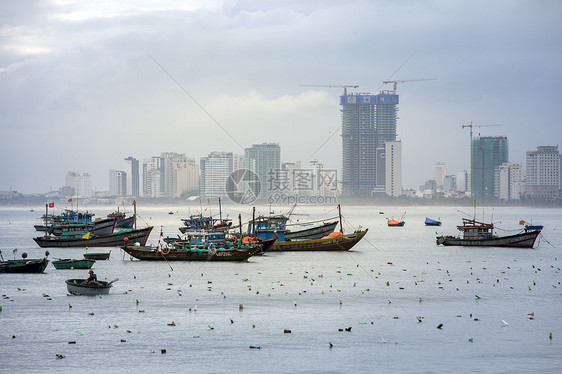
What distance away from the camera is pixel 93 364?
30.0 m

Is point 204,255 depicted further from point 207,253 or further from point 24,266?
point 24,266

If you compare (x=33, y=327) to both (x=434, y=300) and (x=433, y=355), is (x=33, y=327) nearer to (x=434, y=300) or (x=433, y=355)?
(x=433, y=355)

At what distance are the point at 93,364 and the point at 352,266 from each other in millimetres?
40952

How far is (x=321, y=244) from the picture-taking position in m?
84.8

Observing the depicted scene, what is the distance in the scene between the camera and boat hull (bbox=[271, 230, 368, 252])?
8382cm

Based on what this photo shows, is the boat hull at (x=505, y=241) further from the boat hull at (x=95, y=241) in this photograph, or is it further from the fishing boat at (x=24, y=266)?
the fishing boat at (x=24, y=266)

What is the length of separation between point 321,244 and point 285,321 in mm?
46197

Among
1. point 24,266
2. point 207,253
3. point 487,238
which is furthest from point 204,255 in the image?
point 487,238

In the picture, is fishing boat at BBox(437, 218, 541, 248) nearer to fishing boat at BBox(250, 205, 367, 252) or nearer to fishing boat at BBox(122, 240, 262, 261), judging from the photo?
fishing boat at BBox(250, 205, 367, 252)

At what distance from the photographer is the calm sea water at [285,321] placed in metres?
30.8

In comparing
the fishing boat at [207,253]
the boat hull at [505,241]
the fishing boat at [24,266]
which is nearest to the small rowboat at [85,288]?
the fishing boat at [24,266]

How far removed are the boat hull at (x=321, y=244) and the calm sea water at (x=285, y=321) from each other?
1851 centimetres

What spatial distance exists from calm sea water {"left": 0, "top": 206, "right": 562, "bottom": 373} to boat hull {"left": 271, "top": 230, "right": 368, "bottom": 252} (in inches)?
729

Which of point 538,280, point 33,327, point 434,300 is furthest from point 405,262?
point 33,327
